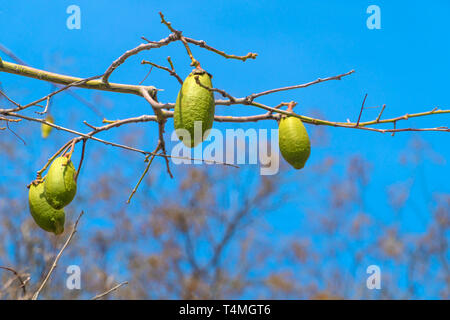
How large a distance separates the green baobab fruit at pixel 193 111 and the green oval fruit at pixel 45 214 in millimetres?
652

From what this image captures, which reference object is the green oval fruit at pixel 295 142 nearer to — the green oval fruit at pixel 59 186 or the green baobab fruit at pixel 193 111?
the green baobab fruit at pixel 193 111

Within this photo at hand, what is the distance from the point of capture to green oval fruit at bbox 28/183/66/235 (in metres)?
1.97

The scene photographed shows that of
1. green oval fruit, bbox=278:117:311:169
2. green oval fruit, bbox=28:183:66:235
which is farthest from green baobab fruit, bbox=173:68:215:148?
green oval fruit, bbox=28:183:66:235

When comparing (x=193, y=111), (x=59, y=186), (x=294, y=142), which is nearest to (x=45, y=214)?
(x=59, y=186)

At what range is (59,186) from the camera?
6.22ft

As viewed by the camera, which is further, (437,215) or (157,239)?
(157,239)

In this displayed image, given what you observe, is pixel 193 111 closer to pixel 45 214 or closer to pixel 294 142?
pixel 294 142

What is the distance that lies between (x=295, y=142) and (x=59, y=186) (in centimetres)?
83
